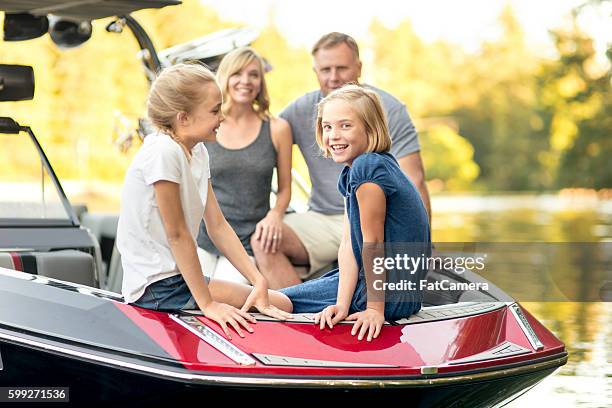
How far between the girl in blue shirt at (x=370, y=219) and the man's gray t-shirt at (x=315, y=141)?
1153 millimetres

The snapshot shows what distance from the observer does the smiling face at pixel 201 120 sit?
3449 millimetres

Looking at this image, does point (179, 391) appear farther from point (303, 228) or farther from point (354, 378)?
point (303, 228)

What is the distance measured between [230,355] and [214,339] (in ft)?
0.28

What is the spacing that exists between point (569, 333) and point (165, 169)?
437 centimetres

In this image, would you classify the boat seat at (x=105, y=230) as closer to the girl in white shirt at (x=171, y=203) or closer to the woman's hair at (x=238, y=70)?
the woman's hair at (x=238, y=70)

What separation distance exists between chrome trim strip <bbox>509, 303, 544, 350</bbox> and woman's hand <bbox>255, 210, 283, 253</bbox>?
1.01 m

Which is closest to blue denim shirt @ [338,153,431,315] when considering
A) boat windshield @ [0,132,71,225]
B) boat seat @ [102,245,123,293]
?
boat windshield @ [0,132,71,225]

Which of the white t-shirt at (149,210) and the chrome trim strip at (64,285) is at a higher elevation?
the white t-shirt at (149,210)

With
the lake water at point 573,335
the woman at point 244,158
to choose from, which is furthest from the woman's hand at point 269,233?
the lake water at point 573,335

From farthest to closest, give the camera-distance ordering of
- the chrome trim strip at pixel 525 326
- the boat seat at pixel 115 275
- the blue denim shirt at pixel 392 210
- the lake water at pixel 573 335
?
the lake water at pixel 573 335, the boat seat at pixel 115 275, the chrome trim strip at pixel 525 326, the blue denim shirt at pixel 392 210

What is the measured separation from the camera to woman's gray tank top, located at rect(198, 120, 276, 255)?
4.59m

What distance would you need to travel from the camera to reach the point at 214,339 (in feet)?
11.0

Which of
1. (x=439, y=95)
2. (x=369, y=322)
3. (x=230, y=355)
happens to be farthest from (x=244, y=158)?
(x=439, y=95)

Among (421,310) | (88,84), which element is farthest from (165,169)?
(88,84)
